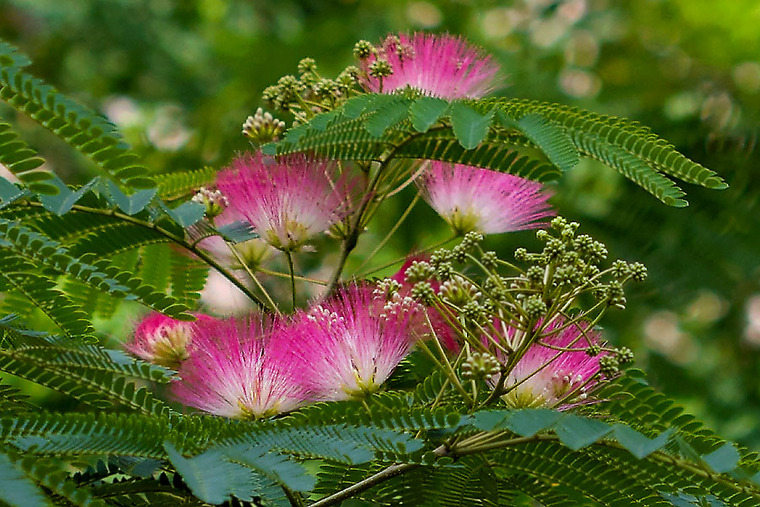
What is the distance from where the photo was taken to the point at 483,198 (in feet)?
4.79

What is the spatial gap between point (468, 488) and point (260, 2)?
4.98 meters

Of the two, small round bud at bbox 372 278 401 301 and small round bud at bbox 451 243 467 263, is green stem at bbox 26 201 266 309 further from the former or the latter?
small round bud at bbox 451 243 467 263

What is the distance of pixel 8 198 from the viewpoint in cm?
112

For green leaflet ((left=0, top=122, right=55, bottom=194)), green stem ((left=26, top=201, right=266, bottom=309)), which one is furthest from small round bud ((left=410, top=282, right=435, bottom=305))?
green leaflet ((left=0, top=122, right=55, bottom=194))

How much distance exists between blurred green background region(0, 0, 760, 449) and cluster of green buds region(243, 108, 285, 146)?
25.4 inches

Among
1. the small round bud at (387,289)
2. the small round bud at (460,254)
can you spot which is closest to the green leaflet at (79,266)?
the small round bud at (387,289)

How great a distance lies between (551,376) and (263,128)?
57cm

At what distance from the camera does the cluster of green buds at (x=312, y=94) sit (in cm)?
144

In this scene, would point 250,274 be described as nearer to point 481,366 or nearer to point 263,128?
point 263,128

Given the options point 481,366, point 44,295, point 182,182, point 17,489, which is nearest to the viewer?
point 17,489

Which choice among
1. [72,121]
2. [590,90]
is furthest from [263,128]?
[590,90]

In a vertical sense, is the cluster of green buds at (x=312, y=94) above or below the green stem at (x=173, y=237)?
above

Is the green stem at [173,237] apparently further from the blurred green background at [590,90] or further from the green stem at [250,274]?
the blurred green background at [590,90]

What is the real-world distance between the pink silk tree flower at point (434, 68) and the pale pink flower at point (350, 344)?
378 mm
